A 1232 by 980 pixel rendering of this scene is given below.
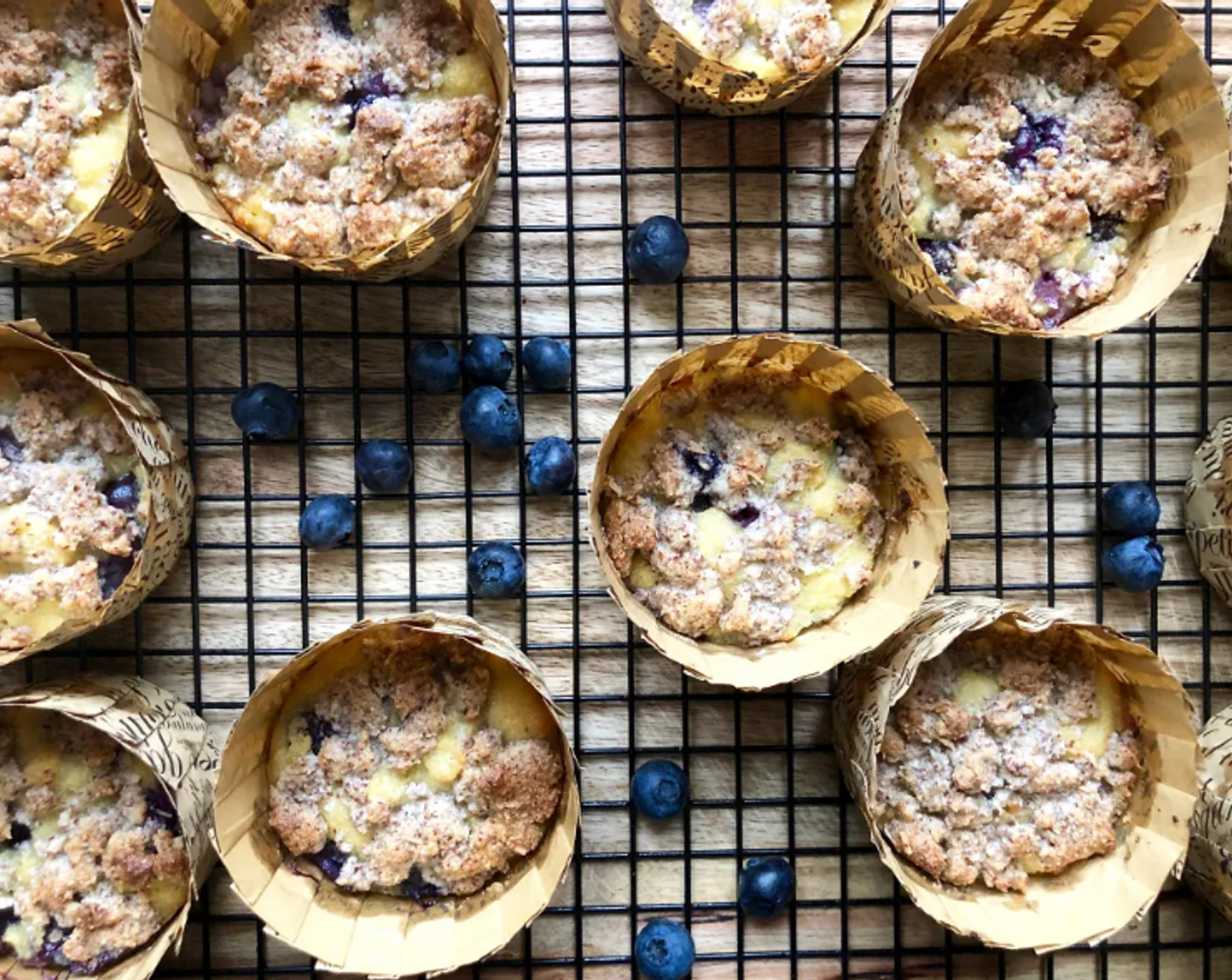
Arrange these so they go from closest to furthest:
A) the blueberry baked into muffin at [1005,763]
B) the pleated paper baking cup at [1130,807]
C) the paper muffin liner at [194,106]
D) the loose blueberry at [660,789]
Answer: the paper muffin liner at [194,106] < the pleated paper baking cup at [1130,807] < the blueberry baked into muffin at [1005,763] < the loose blueberry at [660,789]

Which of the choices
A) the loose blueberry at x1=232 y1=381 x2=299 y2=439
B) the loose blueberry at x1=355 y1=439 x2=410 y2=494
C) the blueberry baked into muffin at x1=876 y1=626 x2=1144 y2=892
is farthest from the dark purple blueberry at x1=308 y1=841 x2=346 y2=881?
the blueberry baked into muffin at x1=876 y1=626 x2=1144 y2=892

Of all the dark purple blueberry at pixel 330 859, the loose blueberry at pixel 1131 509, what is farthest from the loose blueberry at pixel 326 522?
the loose blueberry at pixel 1131 509

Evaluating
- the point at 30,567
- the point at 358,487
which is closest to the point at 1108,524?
the point at 358,487

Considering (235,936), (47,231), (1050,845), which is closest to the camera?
(47,231)

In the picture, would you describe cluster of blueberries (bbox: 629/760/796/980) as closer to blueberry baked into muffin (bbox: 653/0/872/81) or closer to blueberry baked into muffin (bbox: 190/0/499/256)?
blueberry baked into muffin (bbox: 190/0/499/256)

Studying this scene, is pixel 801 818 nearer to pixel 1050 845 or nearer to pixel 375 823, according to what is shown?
pixel 1050 845

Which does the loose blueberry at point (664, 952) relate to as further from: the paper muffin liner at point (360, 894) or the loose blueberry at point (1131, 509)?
the loose blueberry at point (1131, 509)
